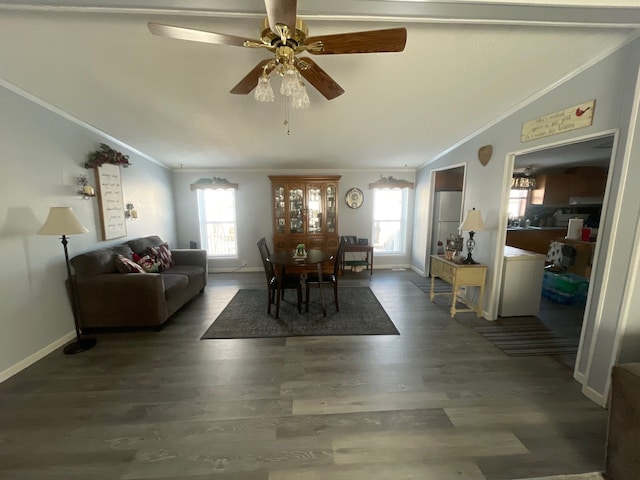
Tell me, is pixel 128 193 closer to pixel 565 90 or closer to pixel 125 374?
pixel 125 374

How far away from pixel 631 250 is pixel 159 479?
10.3 ft

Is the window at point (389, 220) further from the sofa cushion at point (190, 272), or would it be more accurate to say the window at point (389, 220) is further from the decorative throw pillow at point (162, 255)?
the decorative throw pillow at point (162, 255)

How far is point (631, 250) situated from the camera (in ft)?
5.30

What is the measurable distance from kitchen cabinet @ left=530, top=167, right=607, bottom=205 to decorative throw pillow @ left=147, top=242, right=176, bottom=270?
23.6ft

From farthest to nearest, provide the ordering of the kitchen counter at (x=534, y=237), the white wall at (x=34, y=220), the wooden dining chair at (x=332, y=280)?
the kitchen counter at (x=534, y=237) → the wooden dining chair at (x=332, y=280) → the white wall at (x=34, y=220)

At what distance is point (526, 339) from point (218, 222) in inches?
204

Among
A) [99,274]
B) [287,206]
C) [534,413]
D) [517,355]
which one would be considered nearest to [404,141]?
[287,206]

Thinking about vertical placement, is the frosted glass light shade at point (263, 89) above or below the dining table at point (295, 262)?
above

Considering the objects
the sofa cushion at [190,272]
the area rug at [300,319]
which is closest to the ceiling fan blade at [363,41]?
the area rug at [300,319]

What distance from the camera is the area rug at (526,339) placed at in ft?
7.88

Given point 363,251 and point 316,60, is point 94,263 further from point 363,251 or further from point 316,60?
point 363,251

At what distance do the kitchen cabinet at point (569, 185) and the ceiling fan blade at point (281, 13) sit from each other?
6.18 metres

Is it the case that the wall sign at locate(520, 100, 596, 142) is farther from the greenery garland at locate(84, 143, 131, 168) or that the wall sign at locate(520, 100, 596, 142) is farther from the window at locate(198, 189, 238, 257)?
the greenery garland at locate(84, 143, 131, 168)

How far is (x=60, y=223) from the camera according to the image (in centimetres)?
217
